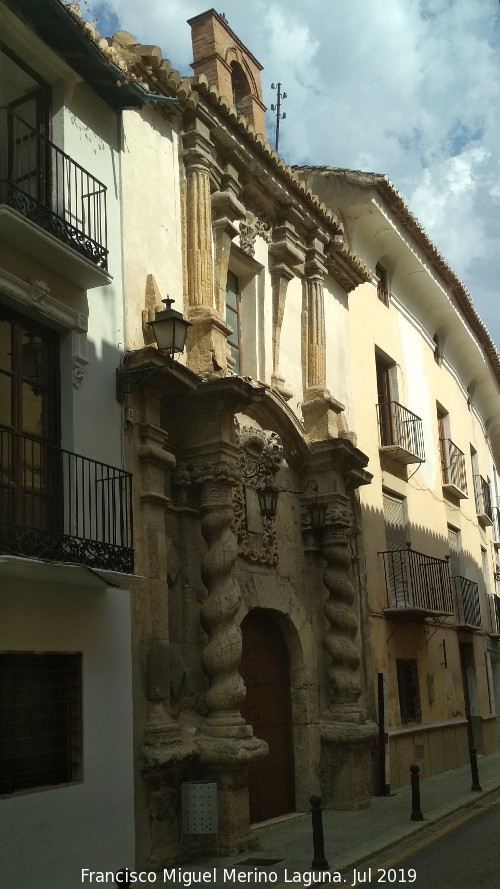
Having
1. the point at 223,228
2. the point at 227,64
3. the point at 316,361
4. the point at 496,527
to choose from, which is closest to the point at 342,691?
the point at 316,361

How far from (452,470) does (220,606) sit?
39.9 feet

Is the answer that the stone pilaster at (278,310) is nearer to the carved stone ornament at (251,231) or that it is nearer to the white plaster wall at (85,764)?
the carved stone ornament at (251,231)

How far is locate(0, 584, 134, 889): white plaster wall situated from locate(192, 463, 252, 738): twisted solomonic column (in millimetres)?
1294

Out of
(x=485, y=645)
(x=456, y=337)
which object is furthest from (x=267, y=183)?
(x=485, y=645)

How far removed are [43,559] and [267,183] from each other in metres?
7.29

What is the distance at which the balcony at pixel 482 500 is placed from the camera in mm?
23938

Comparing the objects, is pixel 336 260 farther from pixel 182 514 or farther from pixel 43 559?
pixel 43 559

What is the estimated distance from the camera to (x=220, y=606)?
995cm

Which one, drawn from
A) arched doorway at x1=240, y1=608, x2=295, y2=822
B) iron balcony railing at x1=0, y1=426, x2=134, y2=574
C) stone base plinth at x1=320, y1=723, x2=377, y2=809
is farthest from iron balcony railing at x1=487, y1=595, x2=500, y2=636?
iron balcony railing at x1=0, y1=426, x2=134, y2=574

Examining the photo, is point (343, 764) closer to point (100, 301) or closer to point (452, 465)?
point (100, 301)

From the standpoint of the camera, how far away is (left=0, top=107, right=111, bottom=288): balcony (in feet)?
25.8

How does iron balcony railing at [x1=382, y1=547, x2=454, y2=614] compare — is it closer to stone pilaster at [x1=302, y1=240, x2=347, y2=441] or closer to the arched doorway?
stone pilaster at [x1=302, y1=240, x2=347, y2=441]

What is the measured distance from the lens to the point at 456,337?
22594 millimetres

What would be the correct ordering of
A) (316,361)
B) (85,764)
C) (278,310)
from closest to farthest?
(85,764), (278,310), (316,361)
